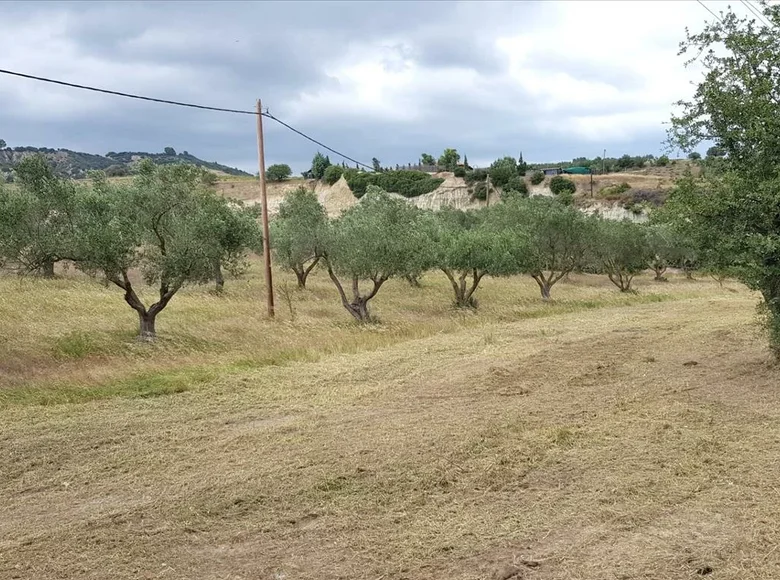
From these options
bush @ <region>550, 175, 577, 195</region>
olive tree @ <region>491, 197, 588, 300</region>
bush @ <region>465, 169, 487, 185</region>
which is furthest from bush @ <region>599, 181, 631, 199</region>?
olive tree @ <region>491, 197, 588, 300</region>

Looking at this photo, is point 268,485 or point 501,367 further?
point 501,367

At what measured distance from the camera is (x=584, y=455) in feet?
21.4

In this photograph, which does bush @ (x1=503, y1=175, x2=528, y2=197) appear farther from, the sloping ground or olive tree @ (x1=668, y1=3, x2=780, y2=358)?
olive tree @ (x1=668, y1=3, x2=780, y2=358)

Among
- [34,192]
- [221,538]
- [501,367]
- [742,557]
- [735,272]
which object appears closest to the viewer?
[742,557]

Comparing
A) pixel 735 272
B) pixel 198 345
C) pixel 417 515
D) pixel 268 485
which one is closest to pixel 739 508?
pixel 417 515

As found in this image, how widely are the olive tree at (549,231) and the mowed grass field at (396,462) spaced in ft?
55.4

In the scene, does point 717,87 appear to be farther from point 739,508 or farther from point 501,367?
point 739,508

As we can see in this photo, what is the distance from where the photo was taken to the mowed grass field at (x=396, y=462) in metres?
4.53

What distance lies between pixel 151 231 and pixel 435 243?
12.6 m

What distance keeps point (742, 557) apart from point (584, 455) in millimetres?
2258

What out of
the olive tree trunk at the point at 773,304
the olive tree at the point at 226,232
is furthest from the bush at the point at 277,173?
the olive tree trunk at the point at 773,304

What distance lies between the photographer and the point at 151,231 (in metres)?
16.0

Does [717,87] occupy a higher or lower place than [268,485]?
higher

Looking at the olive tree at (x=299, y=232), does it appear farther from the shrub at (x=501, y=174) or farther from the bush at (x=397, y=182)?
the shrub at (x=501, y=174)
